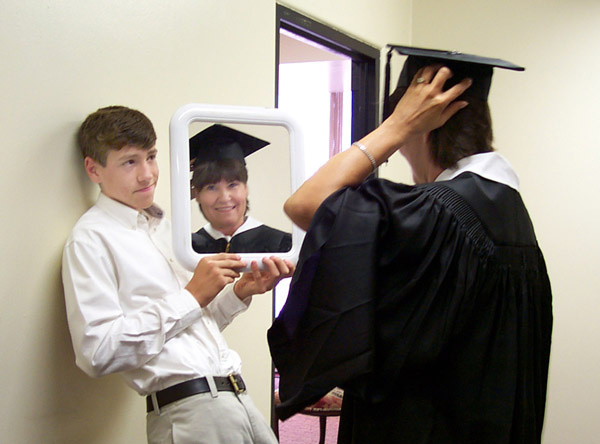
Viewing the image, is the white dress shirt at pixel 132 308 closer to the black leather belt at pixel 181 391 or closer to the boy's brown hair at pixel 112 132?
the black leather belt at pixel 181 391

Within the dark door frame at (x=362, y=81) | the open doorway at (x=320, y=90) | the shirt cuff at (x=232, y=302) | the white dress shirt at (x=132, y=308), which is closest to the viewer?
the white dress shirt at (x=132, y=308)

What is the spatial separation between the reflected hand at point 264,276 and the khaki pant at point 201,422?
0.27 meters

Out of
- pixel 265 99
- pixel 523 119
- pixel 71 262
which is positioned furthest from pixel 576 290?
pixel 71 262

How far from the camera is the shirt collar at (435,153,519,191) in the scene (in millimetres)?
1180

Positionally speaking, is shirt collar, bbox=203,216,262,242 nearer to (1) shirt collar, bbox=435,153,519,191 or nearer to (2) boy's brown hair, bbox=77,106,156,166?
(2) boy's brown hair, bbox=77,106,156,166

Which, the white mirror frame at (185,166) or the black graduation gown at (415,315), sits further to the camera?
the white mirror frame at (185,166)

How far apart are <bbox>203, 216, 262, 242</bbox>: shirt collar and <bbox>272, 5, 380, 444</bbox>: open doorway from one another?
0.20 meters

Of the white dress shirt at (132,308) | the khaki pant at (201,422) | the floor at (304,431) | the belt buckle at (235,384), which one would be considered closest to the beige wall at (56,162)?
the white dress shirt at (132,308)

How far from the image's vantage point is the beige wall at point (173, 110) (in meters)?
1.52

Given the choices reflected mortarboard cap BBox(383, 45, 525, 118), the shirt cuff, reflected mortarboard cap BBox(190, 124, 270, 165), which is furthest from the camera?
the shirt cuff

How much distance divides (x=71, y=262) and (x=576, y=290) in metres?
2.57

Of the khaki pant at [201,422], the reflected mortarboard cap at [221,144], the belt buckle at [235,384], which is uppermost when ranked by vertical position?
the reflected mortarboard cap at [221,144]

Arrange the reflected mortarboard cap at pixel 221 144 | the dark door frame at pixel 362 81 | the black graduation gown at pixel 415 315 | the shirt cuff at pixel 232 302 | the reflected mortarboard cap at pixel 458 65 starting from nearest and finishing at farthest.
A: the black graduation gown at pixel 415 315, the reflected mortarboard cap at pixel 458 65, the reflected mortarboard cap at pixel 221 144, the shirt cuff at pixel 232 302, the dark door frame at pixel 362 81

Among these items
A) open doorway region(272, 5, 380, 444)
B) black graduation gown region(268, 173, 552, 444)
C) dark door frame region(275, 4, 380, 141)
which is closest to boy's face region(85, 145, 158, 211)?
open doorway region(272, 5, 380, 444)
